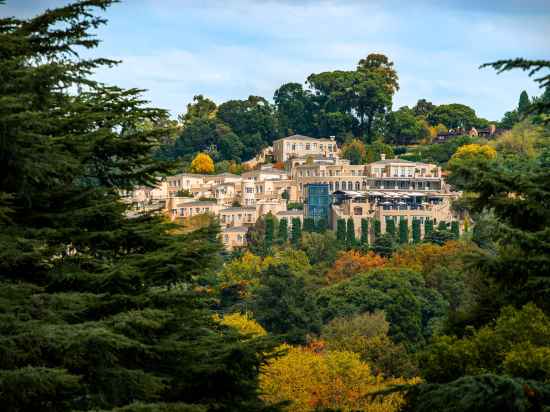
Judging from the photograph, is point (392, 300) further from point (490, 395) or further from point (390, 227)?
point (490, 395)

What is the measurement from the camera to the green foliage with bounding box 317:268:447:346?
218 feet

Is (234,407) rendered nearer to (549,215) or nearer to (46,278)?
(46,278)

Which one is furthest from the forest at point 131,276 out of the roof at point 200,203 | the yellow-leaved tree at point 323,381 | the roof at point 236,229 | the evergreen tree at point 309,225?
the roof at point 200,203

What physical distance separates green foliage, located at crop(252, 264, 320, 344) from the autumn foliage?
1447 centimetres

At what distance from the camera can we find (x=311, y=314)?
64438 millimetres

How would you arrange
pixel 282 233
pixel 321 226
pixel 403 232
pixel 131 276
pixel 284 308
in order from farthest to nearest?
pixel 321 226
pixel 282 233
pixel 403 232
pixel 284 308
pixel 131 276

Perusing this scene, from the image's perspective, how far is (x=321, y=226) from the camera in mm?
96312

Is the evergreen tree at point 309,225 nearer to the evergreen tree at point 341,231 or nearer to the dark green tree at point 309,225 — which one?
the dark green tree at point 309,225

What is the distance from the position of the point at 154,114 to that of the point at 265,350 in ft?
11.7

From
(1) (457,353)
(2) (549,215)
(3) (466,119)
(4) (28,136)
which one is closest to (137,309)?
(4) (28,136)

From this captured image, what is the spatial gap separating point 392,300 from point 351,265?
13281mm

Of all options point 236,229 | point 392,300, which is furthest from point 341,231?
point 392,300

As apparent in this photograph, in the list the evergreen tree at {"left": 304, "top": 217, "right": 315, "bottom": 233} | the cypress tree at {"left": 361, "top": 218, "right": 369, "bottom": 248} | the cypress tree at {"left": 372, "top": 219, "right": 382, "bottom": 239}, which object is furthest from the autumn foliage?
the evergreen tree at {"left": 304, "top": 217, "right": 315, "bottom": 233}

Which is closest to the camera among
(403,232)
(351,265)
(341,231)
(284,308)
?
(284,308)
